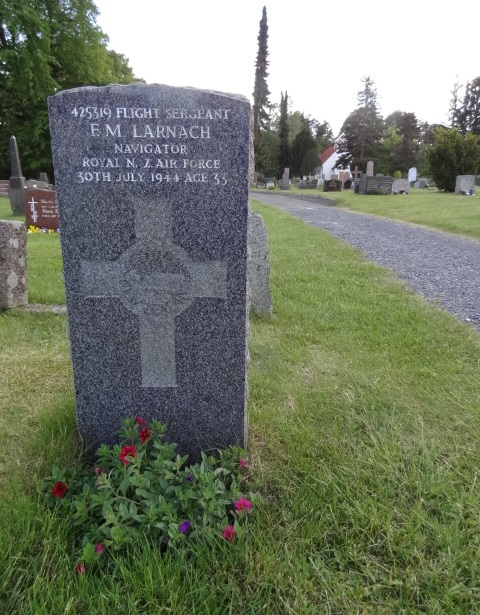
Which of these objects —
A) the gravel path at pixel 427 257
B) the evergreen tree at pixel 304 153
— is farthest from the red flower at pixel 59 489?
the evergreen tree at pixel 304 153

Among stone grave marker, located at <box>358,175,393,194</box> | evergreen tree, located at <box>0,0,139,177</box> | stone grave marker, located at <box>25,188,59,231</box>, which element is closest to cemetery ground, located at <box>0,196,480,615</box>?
stone grave marker, located at <box>25,188,59,231</box>

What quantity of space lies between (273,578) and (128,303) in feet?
4.30

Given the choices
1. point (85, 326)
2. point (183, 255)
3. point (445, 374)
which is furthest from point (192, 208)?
point (445, 374)

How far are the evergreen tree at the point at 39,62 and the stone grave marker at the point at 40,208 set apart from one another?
17.4 meters

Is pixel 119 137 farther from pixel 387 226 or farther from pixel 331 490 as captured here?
pixel 387 226

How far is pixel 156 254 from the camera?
6.70ft

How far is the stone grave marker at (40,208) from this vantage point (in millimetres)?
10211

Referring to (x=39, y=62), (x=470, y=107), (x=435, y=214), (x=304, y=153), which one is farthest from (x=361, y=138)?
(x=435, y=214)

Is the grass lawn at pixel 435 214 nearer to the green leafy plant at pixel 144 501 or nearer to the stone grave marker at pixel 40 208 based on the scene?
the stone grave marker at pixel 40 208

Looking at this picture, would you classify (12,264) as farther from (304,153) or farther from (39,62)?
(304,153)

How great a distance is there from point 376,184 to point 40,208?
21508 millimetres

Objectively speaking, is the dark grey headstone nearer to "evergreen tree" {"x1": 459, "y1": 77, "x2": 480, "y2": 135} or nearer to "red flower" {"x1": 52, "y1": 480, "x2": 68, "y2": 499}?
"red flower" {"x1": 52, "y1": 480, "x2": 68, "y2": 499}

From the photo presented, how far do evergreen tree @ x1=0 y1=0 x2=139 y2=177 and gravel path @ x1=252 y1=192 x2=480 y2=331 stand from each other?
2027 centimetres

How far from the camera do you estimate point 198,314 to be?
6.93 feet
